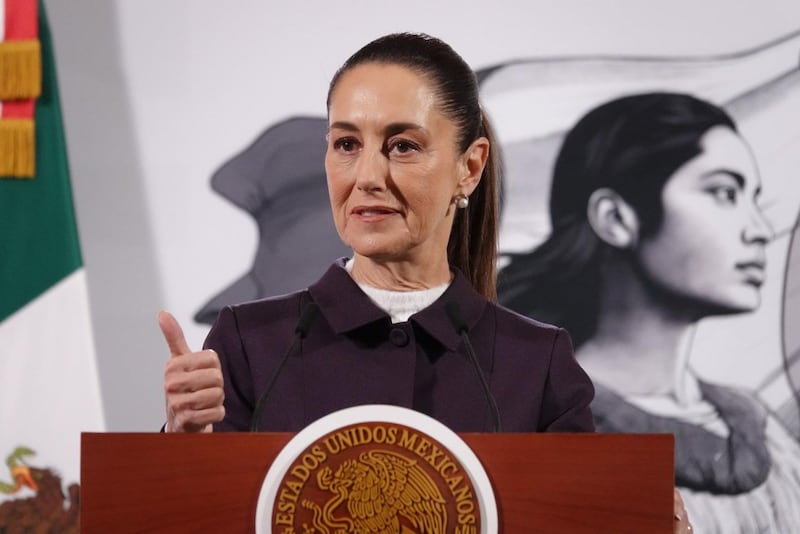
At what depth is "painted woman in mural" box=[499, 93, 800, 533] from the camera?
310cm

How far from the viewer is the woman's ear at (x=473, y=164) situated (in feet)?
6.25

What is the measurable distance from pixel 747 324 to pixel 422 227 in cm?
164

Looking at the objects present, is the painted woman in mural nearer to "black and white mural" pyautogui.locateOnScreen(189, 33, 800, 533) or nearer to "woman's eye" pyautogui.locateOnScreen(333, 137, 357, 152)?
"black and white mural" pyautogui.locateOnScreen(189, 33, 800, 533)

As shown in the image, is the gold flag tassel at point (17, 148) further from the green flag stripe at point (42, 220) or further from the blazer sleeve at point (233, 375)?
the blazer sleeve at point (233, 375)

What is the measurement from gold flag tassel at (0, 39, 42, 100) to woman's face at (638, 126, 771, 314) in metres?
1.78

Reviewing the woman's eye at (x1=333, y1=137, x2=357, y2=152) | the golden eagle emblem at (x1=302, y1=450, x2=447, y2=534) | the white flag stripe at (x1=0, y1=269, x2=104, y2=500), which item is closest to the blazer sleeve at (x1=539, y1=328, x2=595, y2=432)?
the woman's eye at (x1=333, y1=137, x2=357, y2=152)

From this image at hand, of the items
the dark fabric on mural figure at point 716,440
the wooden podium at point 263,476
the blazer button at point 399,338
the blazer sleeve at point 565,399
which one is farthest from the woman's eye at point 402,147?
the dark fabric on mural figure at point 716,440

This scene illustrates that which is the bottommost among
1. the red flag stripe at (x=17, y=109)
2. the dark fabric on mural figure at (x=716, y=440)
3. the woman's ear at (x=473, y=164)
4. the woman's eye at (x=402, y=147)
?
the dark fabric on mural figure at (x=716, y=440)

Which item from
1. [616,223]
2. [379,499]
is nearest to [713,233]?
[616,223]

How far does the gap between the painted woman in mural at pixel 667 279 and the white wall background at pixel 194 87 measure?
0.27 metres

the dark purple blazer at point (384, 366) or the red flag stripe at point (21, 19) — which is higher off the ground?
the red flag stripe at point (21, 19)

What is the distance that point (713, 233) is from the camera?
314 centimetres

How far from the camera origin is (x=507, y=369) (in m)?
1.78

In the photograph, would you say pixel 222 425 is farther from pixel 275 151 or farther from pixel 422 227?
pixel 275 151
